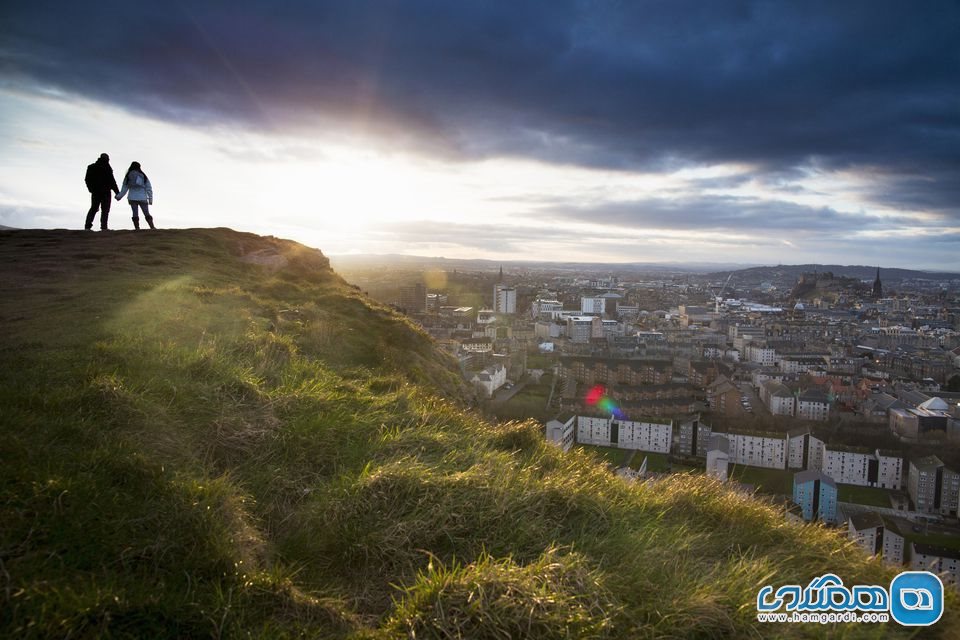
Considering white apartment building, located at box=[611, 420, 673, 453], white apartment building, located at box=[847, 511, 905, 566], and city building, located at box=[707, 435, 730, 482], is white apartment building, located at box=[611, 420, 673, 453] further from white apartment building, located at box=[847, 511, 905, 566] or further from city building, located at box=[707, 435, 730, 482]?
white apartment building, located at box=[847, 511, 905, 566]

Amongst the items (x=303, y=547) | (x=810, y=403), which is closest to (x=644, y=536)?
(x=303, y=547)

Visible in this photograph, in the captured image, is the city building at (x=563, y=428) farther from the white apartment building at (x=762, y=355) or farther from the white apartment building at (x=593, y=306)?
the white apartment building at (x=593, y=306)

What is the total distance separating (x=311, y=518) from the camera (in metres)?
3.23

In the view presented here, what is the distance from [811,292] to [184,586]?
3326 inches

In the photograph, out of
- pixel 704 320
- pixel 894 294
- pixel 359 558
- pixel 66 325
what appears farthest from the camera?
pixel 894 294

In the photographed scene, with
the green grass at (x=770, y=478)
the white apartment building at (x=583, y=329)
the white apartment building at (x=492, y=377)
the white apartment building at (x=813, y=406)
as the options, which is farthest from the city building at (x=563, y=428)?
the white apartment building at (x=583, y=329)

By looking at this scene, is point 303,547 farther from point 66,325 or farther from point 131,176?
point 131,176

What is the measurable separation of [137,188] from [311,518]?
33.9ft

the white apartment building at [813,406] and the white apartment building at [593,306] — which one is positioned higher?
the white apartment building at [593,306]

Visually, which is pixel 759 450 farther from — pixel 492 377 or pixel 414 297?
pixel 414 297

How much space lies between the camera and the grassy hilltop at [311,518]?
221 cm

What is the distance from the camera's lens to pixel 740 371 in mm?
34219

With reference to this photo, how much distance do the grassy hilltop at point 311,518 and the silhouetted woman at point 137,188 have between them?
5413mm

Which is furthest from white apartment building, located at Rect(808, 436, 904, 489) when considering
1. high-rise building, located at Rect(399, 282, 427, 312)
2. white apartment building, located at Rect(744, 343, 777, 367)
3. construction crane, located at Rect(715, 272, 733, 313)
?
construction crane, located at Rect(715, 272, 733, 313)
